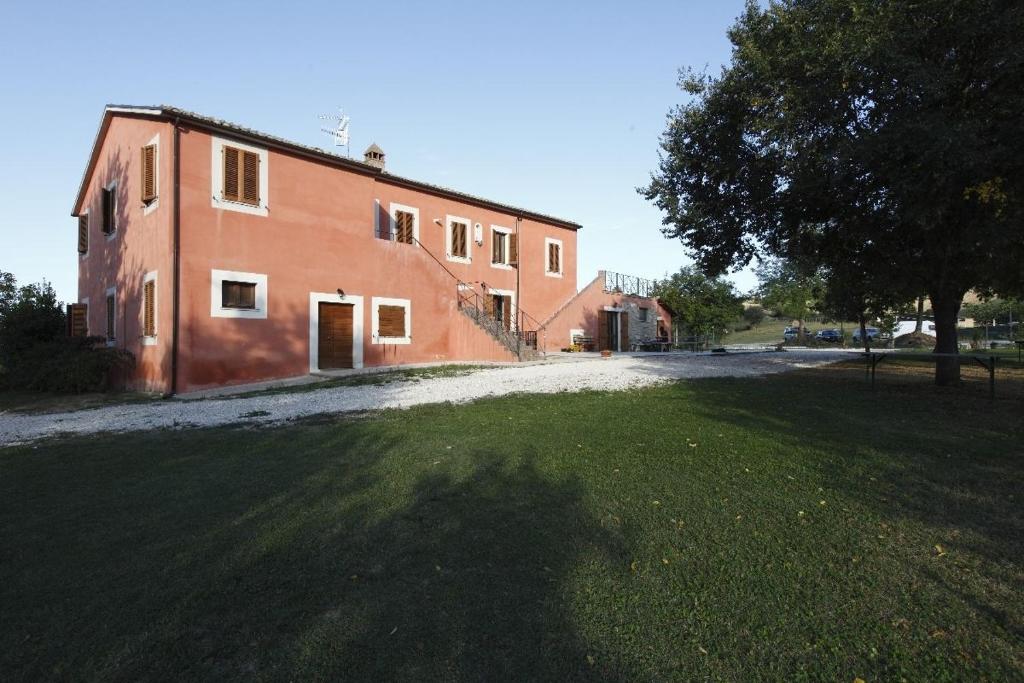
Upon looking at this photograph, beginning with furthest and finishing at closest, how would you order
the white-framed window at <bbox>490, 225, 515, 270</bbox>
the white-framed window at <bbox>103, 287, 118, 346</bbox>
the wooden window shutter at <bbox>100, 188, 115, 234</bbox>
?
the white-framed window at <bbox>490, 225, 515, 270</bbox> → the wooden window shutter at <bbox>100, 188, 115, 234</bbox> → the white-framed window at <bbox>103, 287, 118, 346</bbox>

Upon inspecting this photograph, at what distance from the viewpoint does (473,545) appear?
10.8ft

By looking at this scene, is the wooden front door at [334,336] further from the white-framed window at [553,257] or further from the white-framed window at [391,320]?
the white-framed window at [553,257]

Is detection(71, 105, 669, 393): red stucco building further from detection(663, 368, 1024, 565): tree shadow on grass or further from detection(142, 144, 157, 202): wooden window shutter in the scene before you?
detection(663, 368, 1024, 565): tree shadow on grass

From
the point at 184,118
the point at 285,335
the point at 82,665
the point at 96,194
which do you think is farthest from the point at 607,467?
the point at 96,194

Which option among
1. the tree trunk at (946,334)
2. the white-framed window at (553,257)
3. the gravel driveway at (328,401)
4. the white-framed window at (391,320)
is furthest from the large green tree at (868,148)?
the white-framed window at (553,257)

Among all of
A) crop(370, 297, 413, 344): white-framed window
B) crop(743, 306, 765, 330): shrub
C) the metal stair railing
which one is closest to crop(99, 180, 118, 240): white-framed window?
the metal stair railing

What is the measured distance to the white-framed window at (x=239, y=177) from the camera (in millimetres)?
14344

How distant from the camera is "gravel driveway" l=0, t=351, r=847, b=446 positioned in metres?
8.52

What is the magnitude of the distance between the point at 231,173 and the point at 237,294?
323cm

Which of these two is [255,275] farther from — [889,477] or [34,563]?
[889,477]

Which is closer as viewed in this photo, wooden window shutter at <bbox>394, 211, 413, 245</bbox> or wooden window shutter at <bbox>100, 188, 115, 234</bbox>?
wooden window shutter at <bbox>100, 188, 115, 234</bbox>

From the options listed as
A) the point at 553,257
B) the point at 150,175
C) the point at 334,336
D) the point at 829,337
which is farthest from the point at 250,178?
the point at 829,337

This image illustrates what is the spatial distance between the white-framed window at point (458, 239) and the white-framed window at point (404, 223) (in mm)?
1471

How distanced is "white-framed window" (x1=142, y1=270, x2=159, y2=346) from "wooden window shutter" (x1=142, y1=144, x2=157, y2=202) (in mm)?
2073
